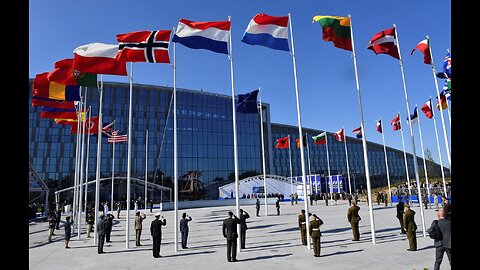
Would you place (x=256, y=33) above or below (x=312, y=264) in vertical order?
→ above

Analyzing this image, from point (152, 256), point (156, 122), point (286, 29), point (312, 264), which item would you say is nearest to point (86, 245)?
point (152, 256)

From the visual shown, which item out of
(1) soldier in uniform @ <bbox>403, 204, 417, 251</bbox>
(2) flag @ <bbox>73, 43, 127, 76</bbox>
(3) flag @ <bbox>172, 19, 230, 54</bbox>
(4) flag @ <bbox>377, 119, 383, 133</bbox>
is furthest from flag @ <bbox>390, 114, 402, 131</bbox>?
(2) flag @ <bbox>73, 43, 127, 76</bbox>

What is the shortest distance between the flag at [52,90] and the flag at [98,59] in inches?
166

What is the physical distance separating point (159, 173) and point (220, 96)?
77.8 ft

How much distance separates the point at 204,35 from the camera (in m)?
13.5

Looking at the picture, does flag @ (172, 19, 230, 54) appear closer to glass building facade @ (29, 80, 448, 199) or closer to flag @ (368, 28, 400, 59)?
flag @ (368, 28, 400, 59)

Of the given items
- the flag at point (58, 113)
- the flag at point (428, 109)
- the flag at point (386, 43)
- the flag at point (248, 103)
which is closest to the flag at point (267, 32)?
the flag at point (386, 43)

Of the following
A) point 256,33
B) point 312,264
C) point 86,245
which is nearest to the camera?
point 312,264

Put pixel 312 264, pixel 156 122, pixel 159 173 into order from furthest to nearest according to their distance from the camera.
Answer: pixel 156 122 → pixel 159 173 → pixel 312 264

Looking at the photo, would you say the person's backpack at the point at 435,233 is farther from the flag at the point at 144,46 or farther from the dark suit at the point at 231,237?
the flag at the point at 144,46

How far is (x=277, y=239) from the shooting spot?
15.5 m

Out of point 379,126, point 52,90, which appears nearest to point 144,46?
point 52,90
